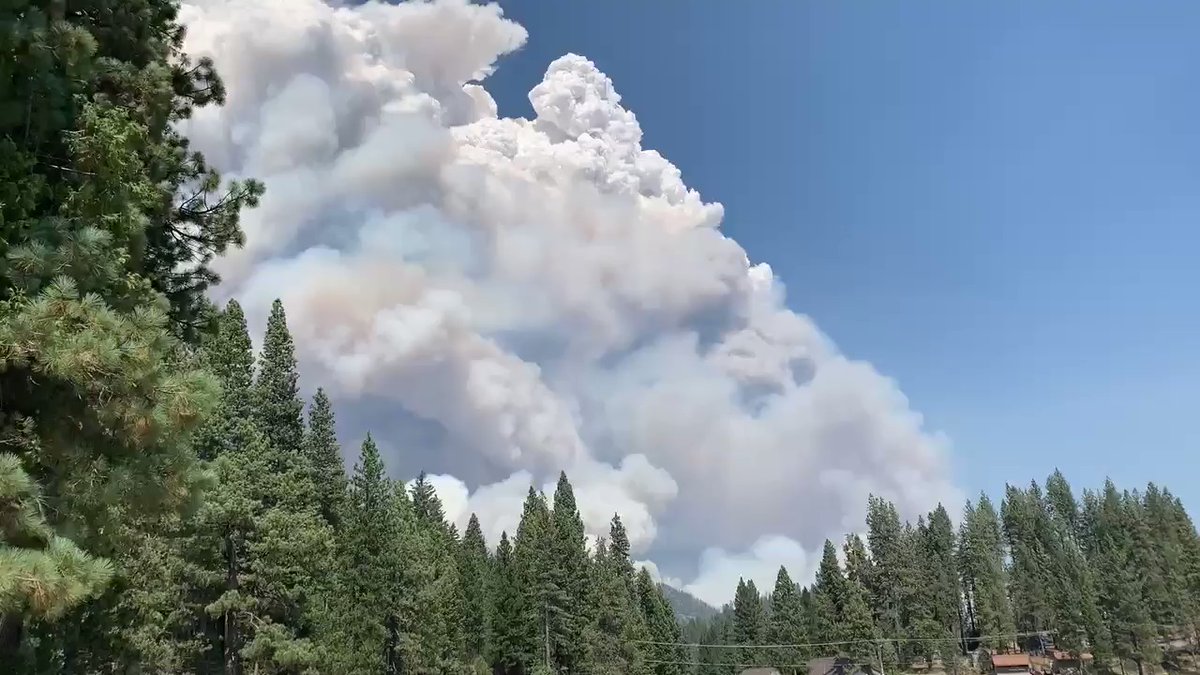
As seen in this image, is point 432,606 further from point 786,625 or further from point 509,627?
point 786,625

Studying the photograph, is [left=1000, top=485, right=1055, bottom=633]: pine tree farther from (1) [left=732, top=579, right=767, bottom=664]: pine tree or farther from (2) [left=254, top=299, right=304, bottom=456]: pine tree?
(2) [left=254, top=299, right=304, bottom=456]: pine tree

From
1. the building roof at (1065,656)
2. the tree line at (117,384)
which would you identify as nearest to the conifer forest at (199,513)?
the tree line at (117,384)

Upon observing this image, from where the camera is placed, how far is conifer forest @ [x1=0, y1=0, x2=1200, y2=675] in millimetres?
6883


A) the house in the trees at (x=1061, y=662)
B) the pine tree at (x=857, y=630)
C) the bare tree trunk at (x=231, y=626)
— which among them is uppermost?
the bare tree trunk at (x=231, y=626)

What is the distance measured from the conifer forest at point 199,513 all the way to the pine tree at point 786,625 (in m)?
0.42

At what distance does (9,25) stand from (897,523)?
101905mm

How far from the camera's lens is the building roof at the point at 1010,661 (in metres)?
75.2

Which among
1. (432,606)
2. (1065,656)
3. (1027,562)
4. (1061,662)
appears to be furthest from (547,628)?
(1027,562)

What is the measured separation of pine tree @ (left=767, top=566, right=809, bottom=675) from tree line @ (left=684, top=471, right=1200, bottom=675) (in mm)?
145

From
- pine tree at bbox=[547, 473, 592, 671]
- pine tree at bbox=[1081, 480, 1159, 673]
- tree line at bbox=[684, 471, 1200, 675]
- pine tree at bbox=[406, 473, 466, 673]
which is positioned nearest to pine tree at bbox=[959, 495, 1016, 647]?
tree line at bbox=[684, 471, 1200, 675]

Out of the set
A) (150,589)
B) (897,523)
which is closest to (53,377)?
(150,589)

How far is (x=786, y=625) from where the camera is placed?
278ft

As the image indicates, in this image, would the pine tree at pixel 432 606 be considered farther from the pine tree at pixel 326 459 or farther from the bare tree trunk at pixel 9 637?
the bare tree trunk at pixel 9 637

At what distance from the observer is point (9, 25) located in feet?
22.6
